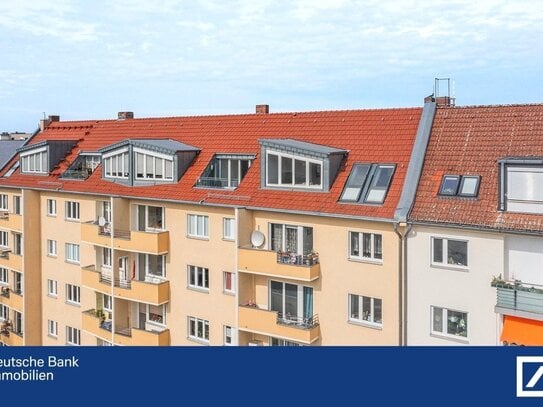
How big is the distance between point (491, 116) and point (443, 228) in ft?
17.6

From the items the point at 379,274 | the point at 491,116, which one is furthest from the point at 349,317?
the point at 491,116

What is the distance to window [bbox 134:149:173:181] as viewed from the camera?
90.4 ft

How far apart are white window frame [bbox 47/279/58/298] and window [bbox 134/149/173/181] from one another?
30.5 ft

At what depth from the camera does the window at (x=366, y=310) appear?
2130 centimetres

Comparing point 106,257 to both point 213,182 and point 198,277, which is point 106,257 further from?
point 213,182

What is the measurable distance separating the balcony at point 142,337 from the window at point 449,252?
43.6 ft

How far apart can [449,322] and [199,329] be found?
1140 cm

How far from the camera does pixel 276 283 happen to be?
2381 cm

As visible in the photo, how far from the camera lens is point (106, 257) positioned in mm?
29422

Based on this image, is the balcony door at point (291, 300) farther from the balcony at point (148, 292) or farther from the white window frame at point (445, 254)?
the balcony at point (148, 292)

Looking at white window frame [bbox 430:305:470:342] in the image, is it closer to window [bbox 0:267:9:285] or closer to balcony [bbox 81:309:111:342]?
balcony [bbox 81:309:111:342]

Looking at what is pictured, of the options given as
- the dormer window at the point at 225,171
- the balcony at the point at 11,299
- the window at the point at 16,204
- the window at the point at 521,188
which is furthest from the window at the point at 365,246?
the window at the point at 16,204

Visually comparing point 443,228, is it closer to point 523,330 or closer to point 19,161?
point 523,330

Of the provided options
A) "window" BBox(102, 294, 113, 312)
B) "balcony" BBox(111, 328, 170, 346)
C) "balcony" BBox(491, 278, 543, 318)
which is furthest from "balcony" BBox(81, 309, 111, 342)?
"balcony" BBox(491, 278, 543, 318)
